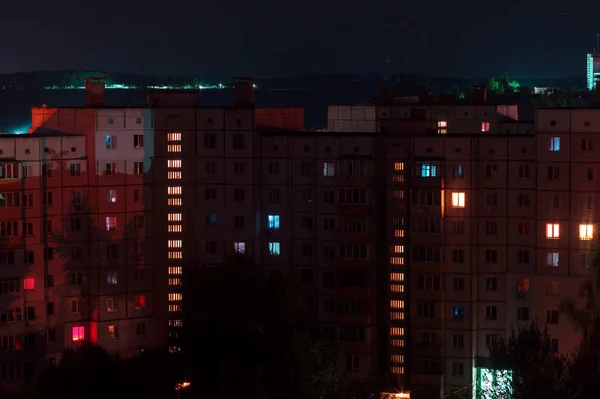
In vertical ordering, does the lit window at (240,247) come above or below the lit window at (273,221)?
below

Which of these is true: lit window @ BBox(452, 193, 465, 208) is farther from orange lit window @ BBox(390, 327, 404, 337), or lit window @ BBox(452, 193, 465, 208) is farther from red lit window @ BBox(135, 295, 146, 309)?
red lit window @ BBox(135, 295, 146, 309)

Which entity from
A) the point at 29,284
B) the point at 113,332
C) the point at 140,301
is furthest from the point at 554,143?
the point at 29,284

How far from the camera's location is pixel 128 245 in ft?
158

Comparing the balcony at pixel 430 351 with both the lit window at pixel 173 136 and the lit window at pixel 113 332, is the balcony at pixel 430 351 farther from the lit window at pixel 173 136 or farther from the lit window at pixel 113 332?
the lit window at pixel 173 136

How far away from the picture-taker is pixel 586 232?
4472cm

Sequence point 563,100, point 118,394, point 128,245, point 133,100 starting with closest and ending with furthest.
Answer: point 118,394 → point 128,245 → point 133,100 → point 563,100

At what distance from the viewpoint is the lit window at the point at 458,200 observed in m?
46.3

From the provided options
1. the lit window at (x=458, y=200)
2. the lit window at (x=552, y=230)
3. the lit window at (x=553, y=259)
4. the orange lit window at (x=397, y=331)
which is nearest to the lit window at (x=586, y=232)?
the lit window at (x=552, y=230)

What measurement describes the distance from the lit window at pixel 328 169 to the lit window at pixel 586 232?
878cm

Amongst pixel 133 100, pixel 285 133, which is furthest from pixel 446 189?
pixel 133 100

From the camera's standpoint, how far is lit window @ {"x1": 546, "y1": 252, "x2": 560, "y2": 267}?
148ft

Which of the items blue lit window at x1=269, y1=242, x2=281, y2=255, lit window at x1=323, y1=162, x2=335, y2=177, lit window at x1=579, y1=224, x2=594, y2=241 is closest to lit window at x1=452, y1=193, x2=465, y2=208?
lit window at x1=579, y1=224, x2=594, y2=241

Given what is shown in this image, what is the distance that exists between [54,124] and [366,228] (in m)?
12.0

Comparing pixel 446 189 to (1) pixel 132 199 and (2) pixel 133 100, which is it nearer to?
(1) pixel 132 199
